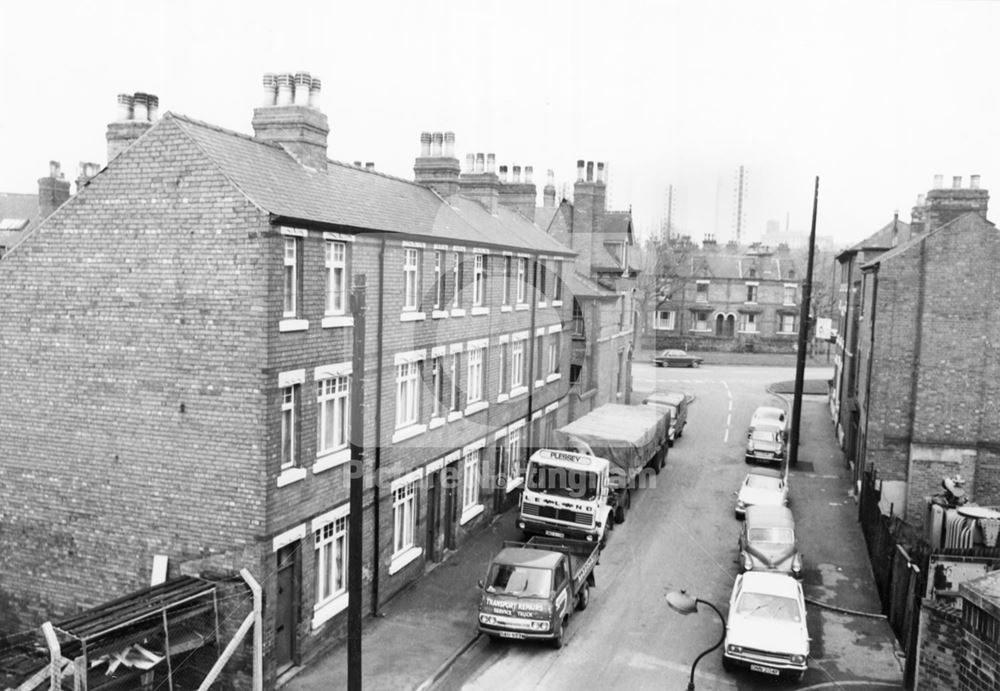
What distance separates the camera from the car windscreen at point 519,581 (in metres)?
17.6

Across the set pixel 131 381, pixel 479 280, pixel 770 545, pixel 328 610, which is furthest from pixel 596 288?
pixel 131 381

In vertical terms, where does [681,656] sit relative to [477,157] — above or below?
below

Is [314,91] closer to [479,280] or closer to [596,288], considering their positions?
[479,280]

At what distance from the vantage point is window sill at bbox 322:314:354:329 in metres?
16.1

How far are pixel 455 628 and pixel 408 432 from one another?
4.66 meters

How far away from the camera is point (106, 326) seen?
49.7 ft

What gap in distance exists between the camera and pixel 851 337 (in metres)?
37.3

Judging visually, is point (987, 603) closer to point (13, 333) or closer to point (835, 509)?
point (13, 333)

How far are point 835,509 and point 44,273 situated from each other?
2507 centimetres

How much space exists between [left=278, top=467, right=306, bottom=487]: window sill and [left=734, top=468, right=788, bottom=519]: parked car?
15.9 m

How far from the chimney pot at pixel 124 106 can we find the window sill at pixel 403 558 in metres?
11.8

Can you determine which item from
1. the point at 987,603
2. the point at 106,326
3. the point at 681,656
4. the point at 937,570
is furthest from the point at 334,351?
the point at 937,570

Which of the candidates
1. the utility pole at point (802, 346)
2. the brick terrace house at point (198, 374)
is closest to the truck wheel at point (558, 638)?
the brick terrace house at point (198, 374)

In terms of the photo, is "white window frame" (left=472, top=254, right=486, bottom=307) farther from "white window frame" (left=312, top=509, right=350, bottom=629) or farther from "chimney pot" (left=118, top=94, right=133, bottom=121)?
"chimney pot" (left=118, top=94, right=133, bottom=121)
